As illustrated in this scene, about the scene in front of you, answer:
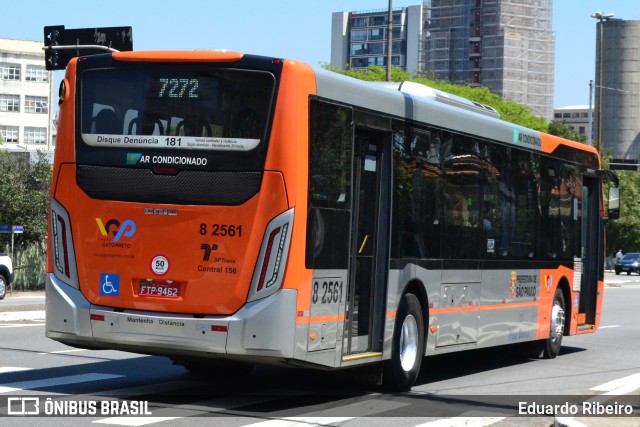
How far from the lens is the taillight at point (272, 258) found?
10305mm

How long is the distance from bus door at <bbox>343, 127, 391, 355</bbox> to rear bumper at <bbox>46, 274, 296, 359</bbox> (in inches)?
54.6

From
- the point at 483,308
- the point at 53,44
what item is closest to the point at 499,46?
the point at 53,44

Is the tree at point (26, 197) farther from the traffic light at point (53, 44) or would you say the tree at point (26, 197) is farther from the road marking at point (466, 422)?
the road marking at point (466, 422)

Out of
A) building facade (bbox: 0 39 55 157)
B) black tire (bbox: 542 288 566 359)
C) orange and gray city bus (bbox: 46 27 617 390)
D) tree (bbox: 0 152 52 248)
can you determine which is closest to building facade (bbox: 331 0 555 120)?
building facade (bbox: 0 39 55 157)

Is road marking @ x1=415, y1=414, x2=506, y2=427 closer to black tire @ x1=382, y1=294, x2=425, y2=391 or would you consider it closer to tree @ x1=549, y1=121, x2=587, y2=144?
black tire @ x1=382, y1=294, x2=425, y2=391

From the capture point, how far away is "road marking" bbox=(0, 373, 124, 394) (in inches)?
455

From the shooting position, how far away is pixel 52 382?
12188 millimetres

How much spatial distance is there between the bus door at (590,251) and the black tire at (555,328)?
3.54 ft

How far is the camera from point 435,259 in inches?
532

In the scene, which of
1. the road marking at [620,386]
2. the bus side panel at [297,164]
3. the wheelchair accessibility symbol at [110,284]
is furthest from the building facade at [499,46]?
the wheelchair accessibility symbol at [110,284]

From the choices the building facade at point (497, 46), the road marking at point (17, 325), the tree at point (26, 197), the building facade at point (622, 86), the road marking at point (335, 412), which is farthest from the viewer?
the building facade at point (622, 86)

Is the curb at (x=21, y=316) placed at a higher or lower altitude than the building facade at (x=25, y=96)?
lower

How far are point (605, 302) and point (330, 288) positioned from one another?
31.2 metres

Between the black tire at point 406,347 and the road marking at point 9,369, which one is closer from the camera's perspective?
the black tire at point 406,347
